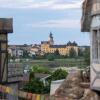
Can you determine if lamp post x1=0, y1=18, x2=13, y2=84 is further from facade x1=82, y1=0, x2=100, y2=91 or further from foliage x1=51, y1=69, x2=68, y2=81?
foliage x1=51, y1=69, x2=68, y2=81

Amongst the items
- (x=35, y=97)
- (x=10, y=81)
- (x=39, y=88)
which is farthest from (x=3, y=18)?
(x=35, y=97)

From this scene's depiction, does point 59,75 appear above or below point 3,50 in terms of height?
below

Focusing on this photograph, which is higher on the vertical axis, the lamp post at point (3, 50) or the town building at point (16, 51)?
Result: the lamp post at point (3, 50)

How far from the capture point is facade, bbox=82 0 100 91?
64.3ft

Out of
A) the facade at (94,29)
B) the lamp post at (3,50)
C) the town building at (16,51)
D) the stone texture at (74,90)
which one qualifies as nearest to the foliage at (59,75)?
the lamp post at (3,50)

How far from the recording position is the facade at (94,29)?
1961 cm

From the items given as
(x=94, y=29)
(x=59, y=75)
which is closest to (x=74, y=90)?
(x=94, y=29)

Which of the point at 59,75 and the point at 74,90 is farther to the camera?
the point at 59,75

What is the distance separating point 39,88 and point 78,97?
67.0 ft

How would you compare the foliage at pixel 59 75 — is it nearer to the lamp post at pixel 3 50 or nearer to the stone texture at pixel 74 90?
the lamp post at pixel 3 50

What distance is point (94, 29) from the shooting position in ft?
65.9

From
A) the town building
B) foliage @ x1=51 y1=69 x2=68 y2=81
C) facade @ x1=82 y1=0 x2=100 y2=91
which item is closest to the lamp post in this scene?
facade @ x1=82 y1=0 x2=100 y2=91

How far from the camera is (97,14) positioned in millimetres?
19766

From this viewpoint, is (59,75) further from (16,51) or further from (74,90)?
(16,51)
